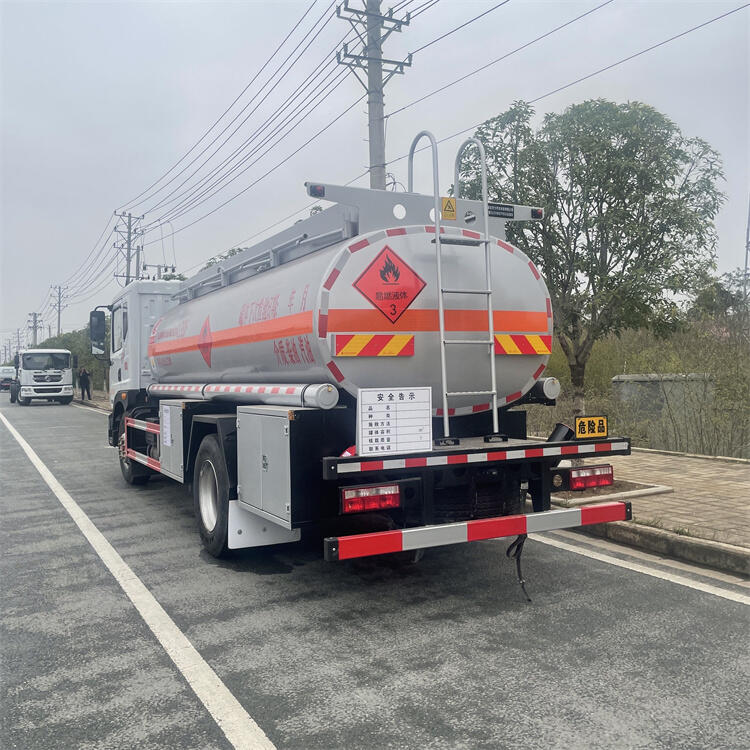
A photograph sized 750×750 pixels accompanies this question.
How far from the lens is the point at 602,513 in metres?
4.90

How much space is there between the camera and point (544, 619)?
4.28 metres

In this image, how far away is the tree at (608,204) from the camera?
9.23 m

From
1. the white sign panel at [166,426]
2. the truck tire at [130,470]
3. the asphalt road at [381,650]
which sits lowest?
the asphalt road at [381,650]

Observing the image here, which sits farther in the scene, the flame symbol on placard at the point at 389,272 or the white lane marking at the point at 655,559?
the white lane marking at the point at 655,559

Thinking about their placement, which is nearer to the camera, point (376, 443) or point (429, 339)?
point (376, 443)

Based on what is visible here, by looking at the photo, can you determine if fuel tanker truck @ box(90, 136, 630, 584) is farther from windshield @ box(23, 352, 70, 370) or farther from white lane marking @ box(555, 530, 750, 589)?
windshield @ box(23, 352, 70, 370)

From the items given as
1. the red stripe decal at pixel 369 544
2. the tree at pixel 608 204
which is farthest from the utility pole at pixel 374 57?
the red stripe decal at pixel 369 544

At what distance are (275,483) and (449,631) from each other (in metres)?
1.46

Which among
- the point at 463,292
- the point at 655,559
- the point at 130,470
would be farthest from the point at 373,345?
the point at 130,470

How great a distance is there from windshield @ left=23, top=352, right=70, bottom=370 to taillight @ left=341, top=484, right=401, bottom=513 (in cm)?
3308

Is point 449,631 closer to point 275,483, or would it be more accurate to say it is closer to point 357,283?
point 275,483

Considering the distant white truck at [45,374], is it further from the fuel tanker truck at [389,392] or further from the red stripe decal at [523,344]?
the red stripe decal at [523,344]

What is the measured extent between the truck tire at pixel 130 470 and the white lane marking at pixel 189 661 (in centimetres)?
279

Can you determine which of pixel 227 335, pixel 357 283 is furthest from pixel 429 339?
pixel 227 335
